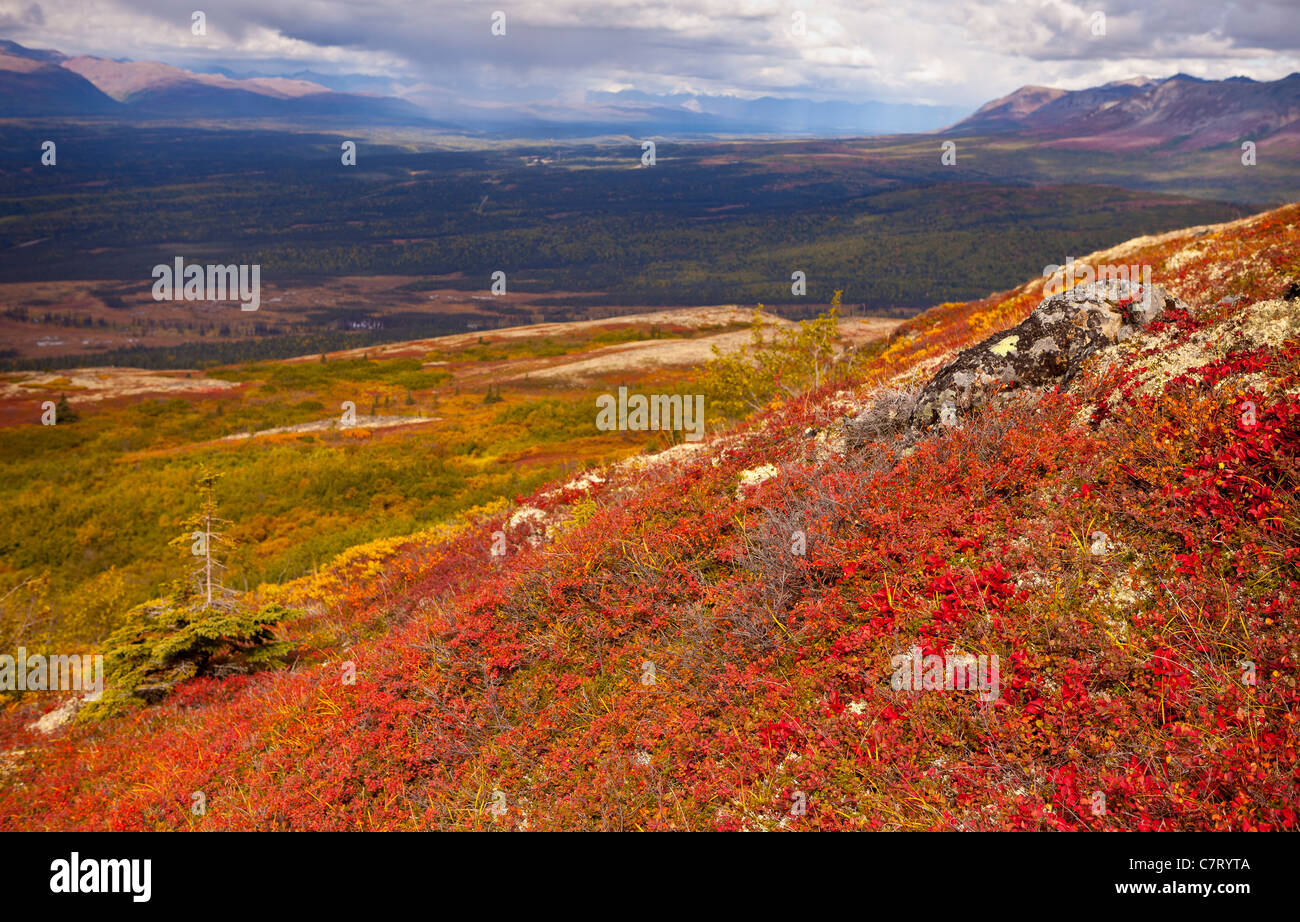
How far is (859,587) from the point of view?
21.4 ft

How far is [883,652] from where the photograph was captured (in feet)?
19.0

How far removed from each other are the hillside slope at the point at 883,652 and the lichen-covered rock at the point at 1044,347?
6.4 inches

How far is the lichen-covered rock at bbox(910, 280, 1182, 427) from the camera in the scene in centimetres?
942

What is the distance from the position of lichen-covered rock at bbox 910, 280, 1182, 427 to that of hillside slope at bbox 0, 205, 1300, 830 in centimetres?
16

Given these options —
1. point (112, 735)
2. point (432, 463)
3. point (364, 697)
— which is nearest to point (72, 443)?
point (432, 463)

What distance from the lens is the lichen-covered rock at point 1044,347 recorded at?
9.42 metres

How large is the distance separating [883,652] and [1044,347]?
19.6 ft
